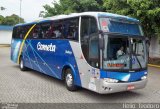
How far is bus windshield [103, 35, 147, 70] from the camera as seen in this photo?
8578 mm

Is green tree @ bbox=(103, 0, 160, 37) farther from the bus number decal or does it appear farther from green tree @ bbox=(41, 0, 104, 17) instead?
the bus number decal

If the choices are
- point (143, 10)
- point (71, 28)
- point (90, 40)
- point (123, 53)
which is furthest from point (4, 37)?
point (123, 53)

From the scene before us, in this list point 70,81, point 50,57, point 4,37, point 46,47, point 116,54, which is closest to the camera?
point 116,54

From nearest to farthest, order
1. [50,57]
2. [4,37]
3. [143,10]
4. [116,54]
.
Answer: [116,54] → [50,57] → [143,10] → [4,37]

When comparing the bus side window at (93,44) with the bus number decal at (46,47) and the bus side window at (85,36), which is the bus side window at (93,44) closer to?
the bus side window at (85,36)

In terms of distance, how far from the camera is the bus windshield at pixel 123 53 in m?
8.58

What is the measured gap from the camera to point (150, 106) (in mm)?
8406

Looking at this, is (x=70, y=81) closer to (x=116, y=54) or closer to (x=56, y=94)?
(x=56, y=94)

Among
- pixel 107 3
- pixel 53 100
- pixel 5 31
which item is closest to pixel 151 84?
pixel 53 100

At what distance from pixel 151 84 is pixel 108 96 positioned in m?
3.29

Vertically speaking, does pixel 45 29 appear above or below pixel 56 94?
above

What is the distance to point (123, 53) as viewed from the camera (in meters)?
8.96

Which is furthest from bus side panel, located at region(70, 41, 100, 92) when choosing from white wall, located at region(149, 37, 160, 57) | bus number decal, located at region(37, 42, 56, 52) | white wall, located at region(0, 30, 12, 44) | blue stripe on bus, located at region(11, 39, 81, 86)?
white wall, located at region(0, 30, 12, 44)

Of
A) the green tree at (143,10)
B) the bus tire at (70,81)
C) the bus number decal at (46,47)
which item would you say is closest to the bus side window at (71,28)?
the bus number decal at (46,47)
